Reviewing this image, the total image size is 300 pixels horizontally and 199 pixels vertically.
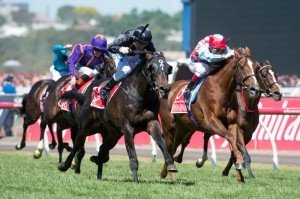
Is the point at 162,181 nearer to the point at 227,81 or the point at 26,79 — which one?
the point at 227,81

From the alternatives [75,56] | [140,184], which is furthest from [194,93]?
[75,56]

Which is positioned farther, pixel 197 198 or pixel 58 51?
pixel 58 51

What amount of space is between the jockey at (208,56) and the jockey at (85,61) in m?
1.44

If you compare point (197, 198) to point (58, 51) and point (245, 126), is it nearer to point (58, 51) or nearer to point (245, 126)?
point (245, 126)

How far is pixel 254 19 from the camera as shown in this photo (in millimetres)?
28703

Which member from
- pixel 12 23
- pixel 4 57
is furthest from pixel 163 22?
pixel 4 57

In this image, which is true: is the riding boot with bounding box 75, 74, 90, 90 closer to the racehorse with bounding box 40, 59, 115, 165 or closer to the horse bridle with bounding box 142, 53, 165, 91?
the racehorse with bounding box 40, 59, 115, 165

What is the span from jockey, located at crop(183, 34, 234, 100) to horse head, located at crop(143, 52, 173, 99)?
1.52 metres

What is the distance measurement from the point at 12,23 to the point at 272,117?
145 meters

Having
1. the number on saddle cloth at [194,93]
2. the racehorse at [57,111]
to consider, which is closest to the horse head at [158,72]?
the number on saddle cloth at [194,93]

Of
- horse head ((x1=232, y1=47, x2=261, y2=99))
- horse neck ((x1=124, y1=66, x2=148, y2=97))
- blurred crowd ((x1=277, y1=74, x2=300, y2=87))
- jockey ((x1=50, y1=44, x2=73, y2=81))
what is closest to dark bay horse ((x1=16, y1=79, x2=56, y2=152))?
jockey ((x1=50, y1=44, x2=73, y2=81))

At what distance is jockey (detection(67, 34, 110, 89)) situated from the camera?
45.1ft

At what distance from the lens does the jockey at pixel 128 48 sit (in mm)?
11344

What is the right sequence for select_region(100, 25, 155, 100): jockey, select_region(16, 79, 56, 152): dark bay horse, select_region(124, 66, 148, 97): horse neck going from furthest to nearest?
select_region(16, 79, 56, 152): dark bay horse < select_region(100, 25, 155, 100): jockey < select_region(124, 66, 148, 97): horse neck
